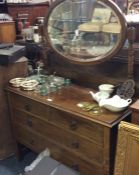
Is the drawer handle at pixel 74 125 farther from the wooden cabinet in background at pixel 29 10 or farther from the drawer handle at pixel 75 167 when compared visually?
the wooden cabinet in background at pixel 29 10

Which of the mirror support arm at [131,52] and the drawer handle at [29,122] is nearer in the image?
the mirror support arm at [131,52]

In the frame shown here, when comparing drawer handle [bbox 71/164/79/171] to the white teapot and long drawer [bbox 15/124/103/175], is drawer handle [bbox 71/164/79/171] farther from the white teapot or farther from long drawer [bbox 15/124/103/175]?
the white teapot

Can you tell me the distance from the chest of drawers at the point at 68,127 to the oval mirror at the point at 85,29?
279mm

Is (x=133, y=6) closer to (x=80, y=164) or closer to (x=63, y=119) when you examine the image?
(x=63, y=119)

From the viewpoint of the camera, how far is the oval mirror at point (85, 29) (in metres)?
1.49

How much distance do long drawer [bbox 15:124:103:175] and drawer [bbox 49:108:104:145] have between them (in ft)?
0.63

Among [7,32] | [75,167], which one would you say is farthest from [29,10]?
[75,167]

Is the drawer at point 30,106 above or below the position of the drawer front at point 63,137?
above

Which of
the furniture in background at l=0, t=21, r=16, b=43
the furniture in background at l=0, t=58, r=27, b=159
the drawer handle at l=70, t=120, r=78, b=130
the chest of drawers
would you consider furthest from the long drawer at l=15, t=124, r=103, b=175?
the furniture in background at l=0, t=21, r=16, b=43

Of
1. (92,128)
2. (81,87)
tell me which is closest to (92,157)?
(92,128)

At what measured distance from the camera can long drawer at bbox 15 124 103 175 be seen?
1.55 meters

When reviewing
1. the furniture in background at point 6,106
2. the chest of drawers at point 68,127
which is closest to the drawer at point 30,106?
the chest of drawers at point 68,127

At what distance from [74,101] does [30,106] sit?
36 cm

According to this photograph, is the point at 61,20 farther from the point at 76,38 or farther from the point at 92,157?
the point at 92,157
